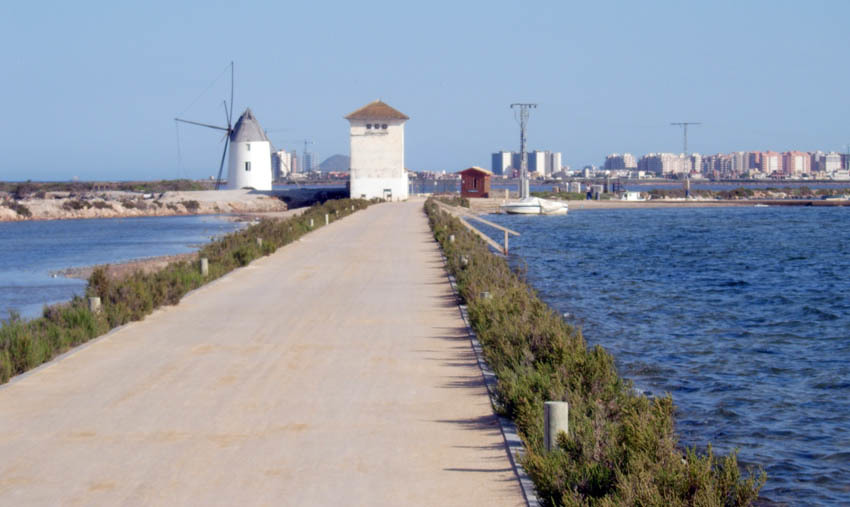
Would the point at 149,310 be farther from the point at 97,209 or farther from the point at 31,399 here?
the point at 97,209

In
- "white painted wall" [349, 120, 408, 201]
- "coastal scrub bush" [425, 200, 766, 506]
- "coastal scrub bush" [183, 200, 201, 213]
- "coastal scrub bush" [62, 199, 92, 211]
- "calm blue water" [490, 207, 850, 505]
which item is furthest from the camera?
"coastal scrub bush" [183, 200, 201, 213]

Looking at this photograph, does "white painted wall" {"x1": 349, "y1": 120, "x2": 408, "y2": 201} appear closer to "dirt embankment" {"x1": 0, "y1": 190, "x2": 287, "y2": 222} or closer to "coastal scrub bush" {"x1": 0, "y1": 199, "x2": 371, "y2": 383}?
"dirt embankment" {"x1": 0, "y1": 190, "x2": 287, "y2": 222}

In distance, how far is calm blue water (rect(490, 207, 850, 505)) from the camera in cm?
942

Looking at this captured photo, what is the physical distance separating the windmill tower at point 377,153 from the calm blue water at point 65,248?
14365mm

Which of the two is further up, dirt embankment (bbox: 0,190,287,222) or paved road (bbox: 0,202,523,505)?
dirt embankment (bbox: 0,190,287,222)

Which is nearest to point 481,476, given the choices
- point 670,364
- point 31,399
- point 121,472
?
point 121,472

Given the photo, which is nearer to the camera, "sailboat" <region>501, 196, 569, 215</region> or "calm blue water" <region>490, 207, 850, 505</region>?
"calm blue water" <region>490, 207, 850, 505</region>

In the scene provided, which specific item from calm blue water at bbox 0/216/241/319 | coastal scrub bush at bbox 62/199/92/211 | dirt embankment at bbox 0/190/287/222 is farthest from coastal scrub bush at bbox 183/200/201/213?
calm blue water at bbox 0/216/241/319

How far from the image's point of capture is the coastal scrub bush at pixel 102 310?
10.6m

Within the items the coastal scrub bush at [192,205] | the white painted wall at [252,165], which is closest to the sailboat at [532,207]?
the white painted wall at [252,165]

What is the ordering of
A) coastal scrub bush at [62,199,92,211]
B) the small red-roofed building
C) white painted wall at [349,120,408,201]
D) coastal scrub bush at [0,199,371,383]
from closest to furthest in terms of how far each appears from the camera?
coastal scrub bush at [0,199,371,383]
coastal scrub bush at [62,199,92,211]
white painted wall at [349,120,408,201]
the small red-roofed building

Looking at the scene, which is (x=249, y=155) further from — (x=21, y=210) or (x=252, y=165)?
(x=21, y=210)

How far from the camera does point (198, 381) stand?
9.80m

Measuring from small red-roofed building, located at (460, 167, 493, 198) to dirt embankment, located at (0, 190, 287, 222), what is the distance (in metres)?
16.6
